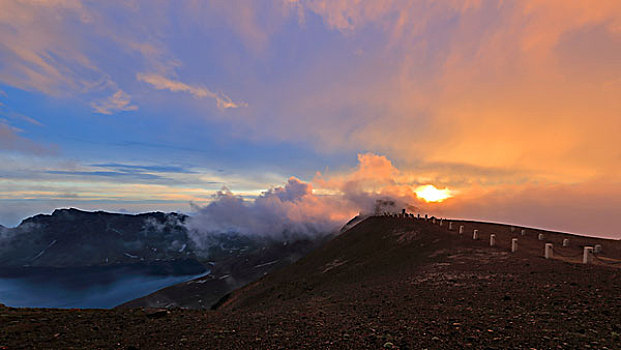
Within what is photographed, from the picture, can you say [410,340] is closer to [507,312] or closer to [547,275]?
[507,312]

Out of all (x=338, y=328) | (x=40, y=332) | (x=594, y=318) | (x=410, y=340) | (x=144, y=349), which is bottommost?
(x=40, y=332)

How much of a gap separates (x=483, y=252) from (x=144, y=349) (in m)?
32.5

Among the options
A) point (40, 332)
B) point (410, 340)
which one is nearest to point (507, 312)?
point (410, 340)

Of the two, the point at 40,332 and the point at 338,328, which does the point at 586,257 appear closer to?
the point at 338,328

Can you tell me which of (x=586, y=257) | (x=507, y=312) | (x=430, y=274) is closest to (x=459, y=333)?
(x=507, y=312)

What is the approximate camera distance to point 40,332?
1372cm

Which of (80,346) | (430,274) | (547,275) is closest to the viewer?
(80,346)

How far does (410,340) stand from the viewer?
9.80 meters

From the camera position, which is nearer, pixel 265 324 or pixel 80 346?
pixel 80 346

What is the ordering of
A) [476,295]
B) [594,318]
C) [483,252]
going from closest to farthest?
[594,318], [476,295], [483,252]

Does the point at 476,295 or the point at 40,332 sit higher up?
the point at 476,295

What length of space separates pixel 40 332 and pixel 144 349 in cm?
774

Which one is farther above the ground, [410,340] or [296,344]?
[410,340]

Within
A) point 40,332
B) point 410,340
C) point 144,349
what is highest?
point 410,340
